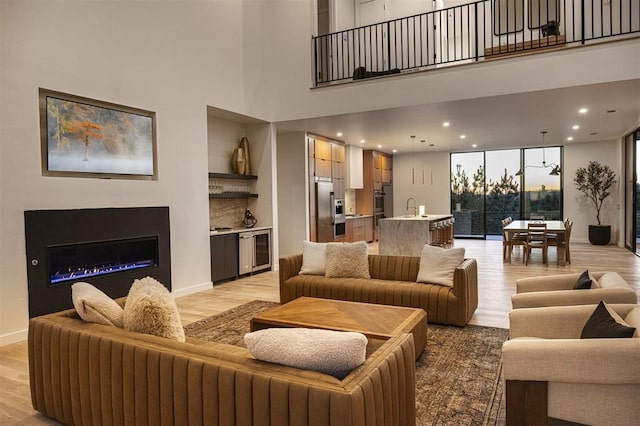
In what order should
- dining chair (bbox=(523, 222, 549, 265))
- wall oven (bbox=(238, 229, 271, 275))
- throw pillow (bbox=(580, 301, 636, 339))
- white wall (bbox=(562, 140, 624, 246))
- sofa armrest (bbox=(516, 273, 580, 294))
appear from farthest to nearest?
white wall (bbox=(562, 140, 624, 246)) → dining chair (bbox=(523, 222, 549, 265)) → wall oven (bbox=(238, 229, 271, 275)) → sofa armrest (bbox=(516, 273, 580, 294)) → throw pillow (bbox=(580, 301, 636, 339))

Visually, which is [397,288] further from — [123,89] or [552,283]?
[123,89]

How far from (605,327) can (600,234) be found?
10.4 m

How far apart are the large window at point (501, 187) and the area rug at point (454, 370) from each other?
9.26m

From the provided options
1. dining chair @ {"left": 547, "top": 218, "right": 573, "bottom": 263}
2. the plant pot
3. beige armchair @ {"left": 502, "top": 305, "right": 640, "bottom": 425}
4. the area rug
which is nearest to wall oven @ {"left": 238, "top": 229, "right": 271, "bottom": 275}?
the area rug

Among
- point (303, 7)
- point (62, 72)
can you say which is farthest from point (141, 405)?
point (303, 7)

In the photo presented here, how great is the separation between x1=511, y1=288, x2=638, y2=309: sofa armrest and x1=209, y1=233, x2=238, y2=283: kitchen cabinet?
15.9 ft

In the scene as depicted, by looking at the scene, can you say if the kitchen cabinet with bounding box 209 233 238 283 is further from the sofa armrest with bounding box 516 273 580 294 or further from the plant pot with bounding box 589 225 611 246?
the plant pot with bounding box 589 225 611 246

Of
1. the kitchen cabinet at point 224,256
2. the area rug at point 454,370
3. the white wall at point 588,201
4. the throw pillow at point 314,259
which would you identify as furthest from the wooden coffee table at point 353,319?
the white wall at point 588,201

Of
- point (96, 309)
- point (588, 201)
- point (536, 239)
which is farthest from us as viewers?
point (588, 201)

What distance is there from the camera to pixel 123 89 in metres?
5.30

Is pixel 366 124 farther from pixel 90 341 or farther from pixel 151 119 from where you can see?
pixel 90 341

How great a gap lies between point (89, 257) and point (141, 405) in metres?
3.51

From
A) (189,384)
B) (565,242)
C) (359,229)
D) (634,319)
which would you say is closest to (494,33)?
(565,242)

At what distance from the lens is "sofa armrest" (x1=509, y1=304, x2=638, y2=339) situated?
2.53 metres
